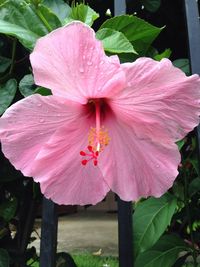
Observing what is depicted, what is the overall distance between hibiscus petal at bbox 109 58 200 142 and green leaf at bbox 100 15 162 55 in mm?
126

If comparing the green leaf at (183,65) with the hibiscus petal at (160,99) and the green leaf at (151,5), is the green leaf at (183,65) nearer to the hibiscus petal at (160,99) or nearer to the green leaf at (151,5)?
the green leaf at (151,5)

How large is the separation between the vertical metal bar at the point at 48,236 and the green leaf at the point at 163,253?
0.19 meters

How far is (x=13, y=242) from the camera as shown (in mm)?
1001

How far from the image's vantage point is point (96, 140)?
1.58 ft

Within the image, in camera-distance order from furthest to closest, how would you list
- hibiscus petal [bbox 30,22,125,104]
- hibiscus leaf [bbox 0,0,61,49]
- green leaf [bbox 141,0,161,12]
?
1. green leaf [bbox 141,0,161,12]
2. hibiscus leaf [bbox 0,0,61,49]
3. hibiscus petal [bbox 30,22,125,104]

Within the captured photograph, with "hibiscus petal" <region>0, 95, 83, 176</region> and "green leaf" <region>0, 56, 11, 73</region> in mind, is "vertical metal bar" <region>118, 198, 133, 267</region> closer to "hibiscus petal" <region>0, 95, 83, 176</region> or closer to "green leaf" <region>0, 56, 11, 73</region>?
"hibiscus petal" <region>0, 95, 83, 176</region>

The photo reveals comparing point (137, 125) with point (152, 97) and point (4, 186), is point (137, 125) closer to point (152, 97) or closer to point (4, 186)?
point (152, 97)

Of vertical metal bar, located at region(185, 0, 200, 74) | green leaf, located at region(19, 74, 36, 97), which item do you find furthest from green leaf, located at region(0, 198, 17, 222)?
vertical metal bar, located at region(185, 0, 200, 74)

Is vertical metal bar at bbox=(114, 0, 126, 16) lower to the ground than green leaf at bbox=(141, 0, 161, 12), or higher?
higher

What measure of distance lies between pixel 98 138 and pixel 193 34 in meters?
0.29

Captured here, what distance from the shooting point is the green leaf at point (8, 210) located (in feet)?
3.00

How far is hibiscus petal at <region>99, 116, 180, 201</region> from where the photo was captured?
18.5 inches

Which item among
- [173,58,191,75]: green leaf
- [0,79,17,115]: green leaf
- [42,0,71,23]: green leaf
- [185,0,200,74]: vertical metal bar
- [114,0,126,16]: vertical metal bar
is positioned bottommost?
[173,58,191,75]: green leaf

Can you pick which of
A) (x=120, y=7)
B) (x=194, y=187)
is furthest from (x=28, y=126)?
(x=194, y=187)
